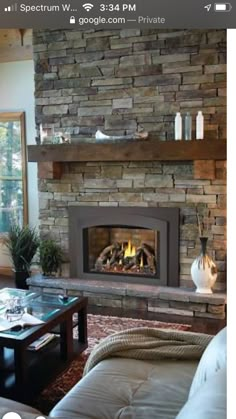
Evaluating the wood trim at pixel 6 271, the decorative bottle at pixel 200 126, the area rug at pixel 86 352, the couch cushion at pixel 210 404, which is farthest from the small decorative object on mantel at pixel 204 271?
the couch cushion at pixel 210 404

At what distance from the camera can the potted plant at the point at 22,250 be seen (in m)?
3.73

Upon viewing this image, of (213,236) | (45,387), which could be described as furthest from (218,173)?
(45,387)

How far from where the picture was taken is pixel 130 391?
1504 mm

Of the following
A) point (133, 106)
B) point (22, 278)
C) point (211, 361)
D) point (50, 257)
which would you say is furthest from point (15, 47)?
point (211, 361)

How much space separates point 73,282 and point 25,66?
201cm

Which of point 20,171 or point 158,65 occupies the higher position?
point 158,65

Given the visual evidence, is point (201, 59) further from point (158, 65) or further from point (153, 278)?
point (153, 278)

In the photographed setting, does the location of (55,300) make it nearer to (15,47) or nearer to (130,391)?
(130,391)

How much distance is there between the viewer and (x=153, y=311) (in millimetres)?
3309

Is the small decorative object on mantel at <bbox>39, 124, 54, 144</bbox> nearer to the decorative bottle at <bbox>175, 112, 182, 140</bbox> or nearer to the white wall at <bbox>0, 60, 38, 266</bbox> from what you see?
the white wall at <bbox>0, 60, 38, 266</bbox>

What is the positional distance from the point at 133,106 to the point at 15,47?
142 centimetres

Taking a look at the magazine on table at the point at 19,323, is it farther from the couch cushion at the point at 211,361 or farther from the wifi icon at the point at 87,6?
the wifi icon at the point at 87,6

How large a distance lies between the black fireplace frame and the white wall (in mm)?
711
